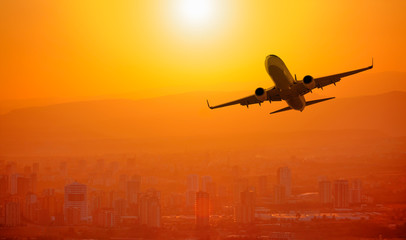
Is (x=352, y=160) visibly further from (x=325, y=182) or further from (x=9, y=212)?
(x=9, y=212)

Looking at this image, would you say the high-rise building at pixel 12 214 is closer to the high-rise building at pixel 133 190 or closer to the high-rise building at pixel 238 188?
the high-rise building at pixel 133 190

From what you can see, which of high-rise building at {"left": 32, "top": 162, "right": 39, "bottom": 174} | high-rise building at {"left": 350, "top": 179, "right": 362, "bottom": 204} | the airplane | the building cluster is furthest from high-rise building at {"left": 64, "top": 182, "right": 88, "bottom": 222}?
the airplane

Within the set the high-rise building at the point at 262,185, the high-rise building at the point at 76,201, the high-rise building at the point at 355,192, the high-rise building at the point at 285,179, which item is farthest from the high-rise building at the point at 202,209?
the high-rise building at the point at 355,192

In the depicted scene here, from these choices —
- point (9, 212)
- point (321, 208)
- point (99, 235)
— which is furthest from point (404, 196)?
point (9, 212)

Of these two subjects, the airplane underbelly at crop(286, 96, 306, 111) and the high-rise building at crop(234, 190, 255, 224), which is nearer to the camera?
the airplane underbelly at crop(286, 96, 306, 111)

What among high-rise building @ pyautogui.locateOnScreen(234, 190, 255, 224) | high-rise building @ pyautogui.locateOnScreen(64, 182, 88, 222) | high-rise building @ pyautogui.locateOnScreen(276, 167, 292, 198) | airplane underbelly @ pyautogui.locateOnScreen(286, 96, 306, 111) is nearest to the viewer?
airplane underbelly @ pyautogui.locateOnScreen(286, 96, 306, 111)

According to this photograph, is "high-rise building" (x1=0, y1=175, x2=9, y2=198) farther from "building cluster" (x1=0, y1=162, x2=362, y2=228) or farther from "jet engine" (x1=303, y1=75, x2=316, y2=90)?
"jet engine" (x1=303, y1=75, x2=316, y2=90)
